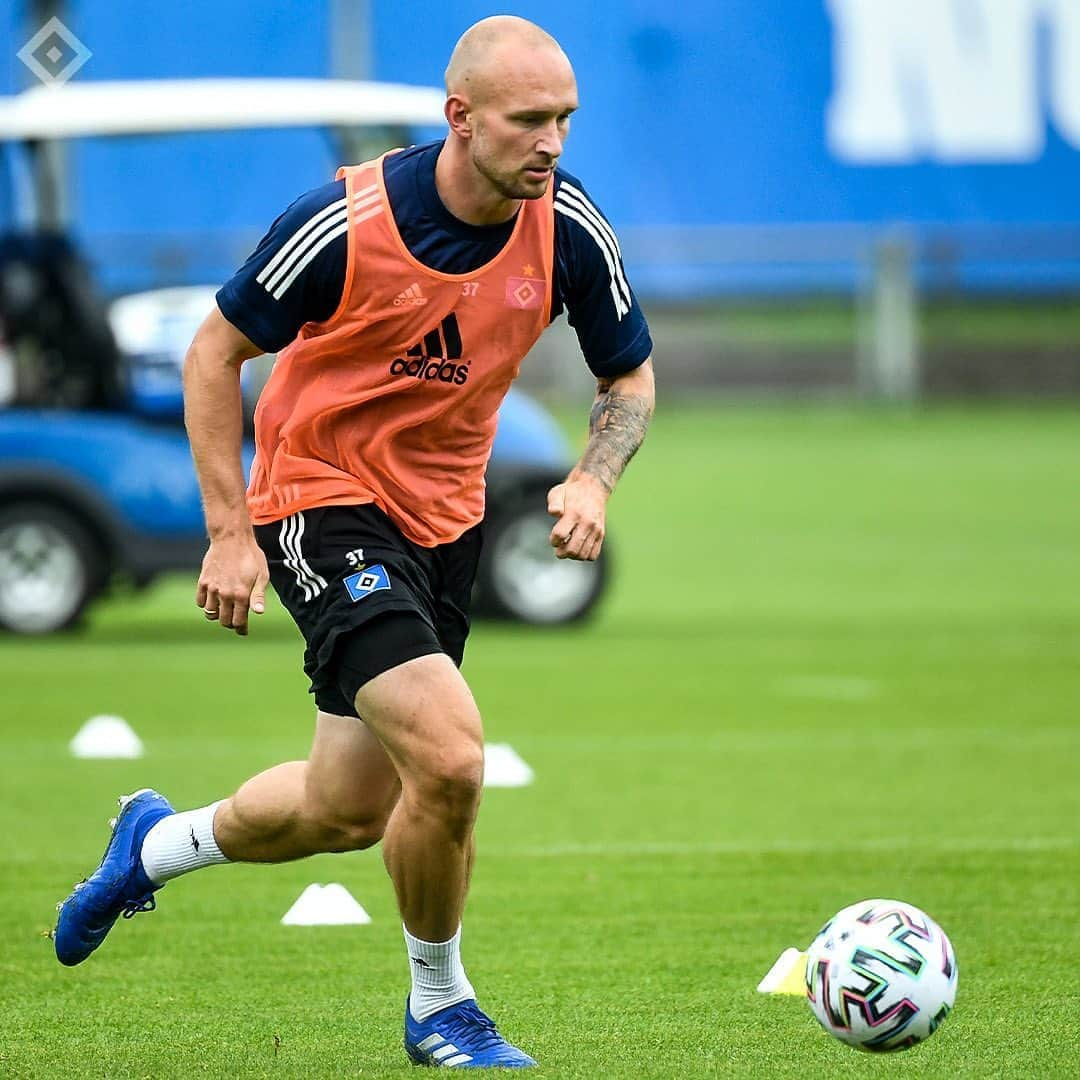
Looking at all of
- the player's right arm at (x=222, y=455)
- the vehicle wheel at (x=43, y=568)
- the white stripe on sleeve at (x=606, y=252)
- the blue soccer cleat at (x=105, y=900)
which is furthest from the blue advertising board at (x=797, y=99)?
the player's right arm at (x=222, y=455)

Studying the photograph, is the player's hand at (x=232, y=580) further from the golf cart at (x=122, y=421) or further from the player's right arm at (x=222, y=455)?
the golf cart at (x=122, y=421)

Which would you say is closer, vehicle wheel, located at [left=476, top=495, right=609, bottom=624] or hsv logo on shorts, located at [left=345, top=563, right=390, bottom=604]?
hsv logo on shorts, located at [left=345, top=563, right=390, bottom=604]

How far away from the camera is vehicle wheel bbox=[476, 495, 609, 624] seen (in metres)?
14.0

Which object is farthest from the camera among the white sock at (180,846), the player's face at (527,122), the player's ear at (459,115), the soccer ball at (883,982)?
the white sock at (180,846)

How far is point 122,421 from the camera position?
13625 millimetres

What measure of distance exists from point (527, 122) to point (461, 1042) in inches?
76.5

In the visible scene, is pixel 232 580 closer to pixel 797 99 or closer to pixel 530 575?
pixel 530 575

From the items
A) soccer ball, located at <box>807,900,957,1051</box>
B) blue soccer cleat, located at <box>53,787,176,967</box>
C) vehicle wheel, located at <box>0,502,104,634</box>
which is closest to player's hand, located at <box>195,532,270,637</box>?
blue soccer cleat, located at <box>53,787,176,967</box>

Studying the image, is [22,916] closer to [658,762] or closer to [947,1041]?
[947,1041]

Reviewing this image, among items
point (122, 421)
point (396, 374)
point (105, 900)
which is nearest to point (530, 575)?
point (122, 421)

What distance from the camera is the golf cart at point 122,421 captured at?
1352 centimetres

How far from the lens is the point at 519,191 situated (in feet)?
17.6

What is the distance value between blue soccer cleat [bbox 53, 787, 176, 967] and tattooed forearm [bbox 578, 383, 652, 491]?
4.39 ft

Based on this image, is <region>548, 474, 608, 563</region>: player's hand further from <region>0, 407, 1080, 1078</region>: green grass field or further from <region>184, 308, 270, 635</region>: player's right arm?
<region>0, 407, 1080, 1078</region>: green grass field
